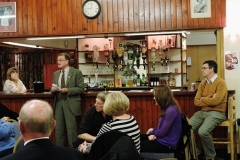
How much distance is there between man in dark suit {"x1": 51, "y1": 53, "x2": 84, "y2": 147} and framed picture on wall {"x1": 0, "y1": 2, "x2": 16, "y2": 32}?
1.34m

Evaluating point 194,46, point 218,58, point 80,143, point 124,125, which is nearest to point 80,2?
point 218,58

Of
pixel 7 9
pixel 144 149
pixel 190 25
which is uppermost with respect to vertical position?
pixel 7 9

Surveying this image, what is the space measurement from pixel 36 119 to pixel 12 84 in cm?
465

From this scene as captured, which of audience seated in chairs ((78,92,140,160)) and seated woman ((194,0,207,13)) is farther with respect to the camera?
seated woman ((194,0,207,13))

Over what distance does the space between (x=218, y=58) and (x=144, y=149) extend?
2615 mm

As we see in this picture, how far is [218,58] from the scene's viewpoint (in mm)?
5891

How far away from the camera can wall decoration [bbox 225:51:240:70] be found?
5.79 meters

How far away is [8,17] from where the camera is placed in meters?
6.36

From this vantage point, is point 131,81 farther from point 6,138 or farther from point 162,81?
point 6,138

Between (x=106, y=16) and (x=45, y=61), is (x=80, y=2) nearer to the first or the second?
(x=106, y=16)

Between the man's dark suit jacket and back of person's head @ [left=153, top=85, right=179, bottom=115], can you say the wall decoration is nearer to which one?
back of person's head @ [left=153, top=85, right=179, bottom=115]

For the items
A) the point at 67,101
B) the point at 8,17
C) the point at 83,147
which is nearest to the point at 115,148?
the point at 83,147

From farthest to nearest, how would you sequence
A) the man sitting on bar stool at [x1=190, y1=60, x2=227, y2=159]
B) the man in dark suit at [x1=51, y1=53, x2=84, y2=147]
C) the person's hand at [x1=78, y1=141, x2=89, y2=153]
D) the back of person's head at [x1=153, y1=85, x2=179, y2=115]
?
the man in dark suit at [x1=51, y1=53, x2=84, y2=147], the man sitting on bar stool at [x1=190, y1=60, x2=227, y2=159], the back of person's head at [x1=153, y1=85, x2=179, y2=115], the person's hand at [x1=78, y1=141, x2=89, y2=153]

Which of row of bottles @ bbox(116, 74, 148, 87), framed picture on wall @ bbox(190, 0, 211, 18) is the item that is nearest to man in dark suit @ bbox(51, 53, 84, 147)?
framed picture on wall @ bbox(190, 0, 211, 18)
